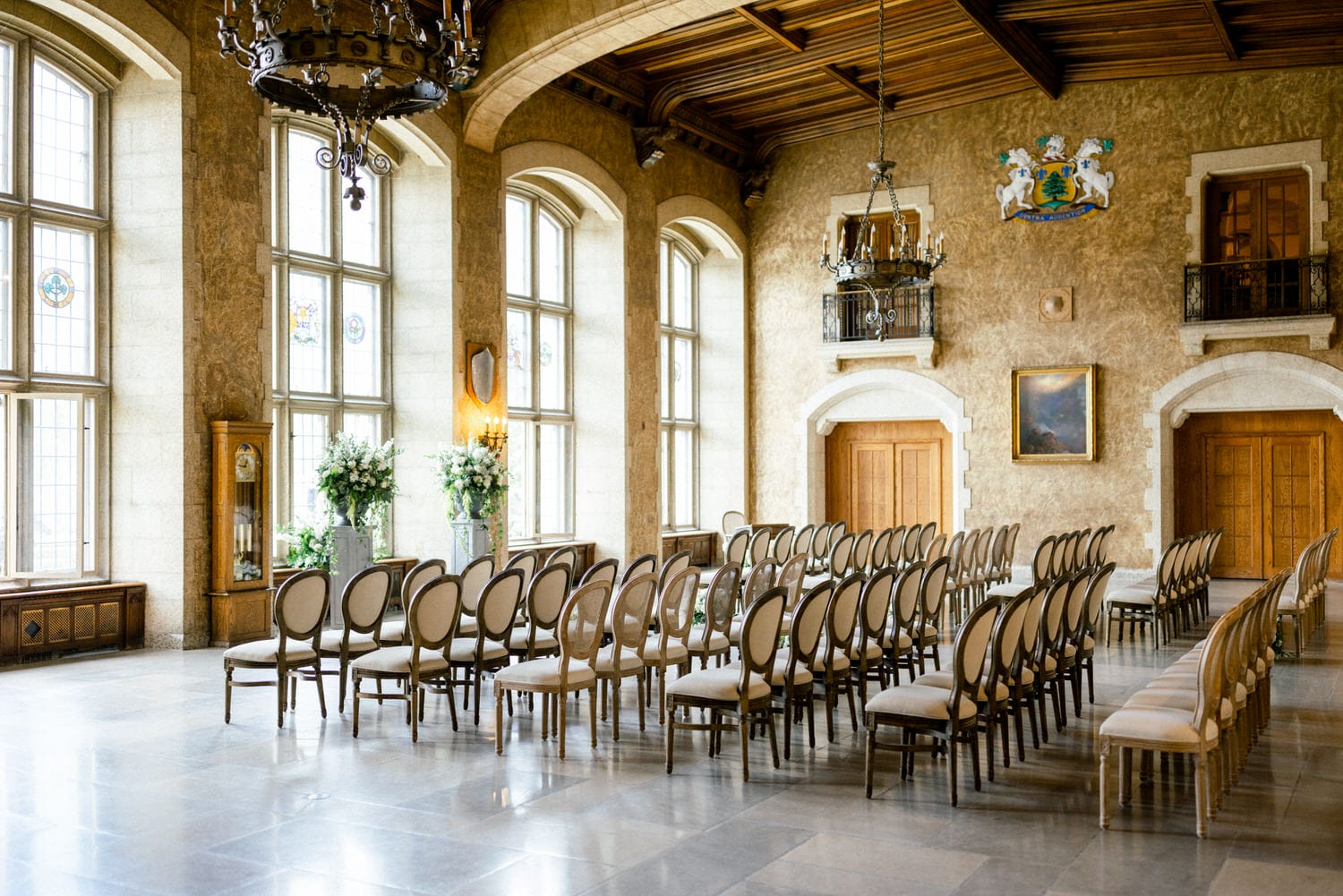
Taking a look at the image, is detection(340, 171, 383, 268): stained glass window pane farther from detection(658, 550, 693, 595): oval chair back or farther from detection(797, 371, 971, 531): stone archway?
detection(797, 371, 971, 531): stone archway

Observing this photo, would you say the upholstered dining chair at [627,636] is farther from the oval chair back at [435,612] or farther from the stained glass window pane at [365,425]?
the stained glass window pane at [365,425]

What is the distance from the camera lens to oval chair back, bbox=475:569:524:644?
6.36 m

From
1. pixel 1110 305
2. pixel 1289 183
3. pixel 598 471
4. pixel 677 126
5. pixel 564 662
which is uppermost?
pixel 677 126

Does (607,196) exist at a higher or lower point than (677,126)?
lower

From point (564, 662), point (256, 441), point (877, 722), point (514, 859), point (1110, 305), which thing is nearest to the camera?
point (514, 859)

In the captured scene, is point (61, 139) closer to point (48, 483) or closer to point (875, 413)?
point (48, 483)

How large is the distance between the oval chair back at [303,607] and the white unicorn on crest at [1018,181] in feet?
38.9

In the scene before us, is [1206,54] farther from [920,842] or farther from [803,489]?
[920,842]

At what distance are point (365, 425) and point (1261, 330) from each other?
10.7m

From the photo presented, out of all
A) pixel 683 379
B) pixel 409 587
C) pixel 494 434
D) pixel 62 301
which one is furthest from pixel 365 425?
pixel 683 379

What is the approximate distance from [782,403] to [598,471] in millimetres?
3655

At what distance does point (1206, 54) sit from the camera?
14070 mm

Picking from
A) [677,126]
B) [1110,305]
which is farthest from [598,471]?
[1110,305]

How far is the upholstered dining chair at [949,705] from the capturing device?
5.02 m
